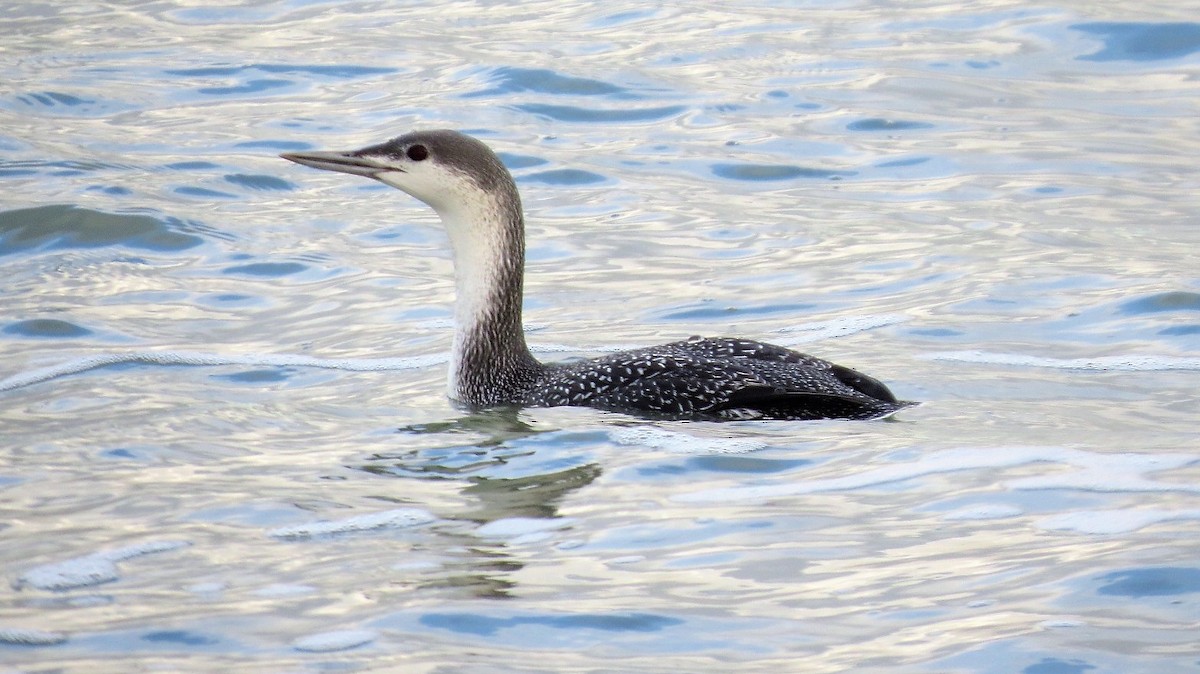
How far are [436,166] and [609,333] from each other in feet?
5.52

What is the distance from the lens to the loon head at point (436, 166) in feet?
23.3

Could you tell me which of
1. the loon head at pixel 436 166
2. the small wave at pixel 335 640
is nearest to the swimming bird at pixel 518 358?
the loon head at pixel 436 166

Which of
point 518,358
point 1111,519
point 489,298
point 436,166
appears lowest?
point 1111,519

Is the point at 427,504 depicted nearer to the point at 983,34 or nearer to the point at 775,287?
the point at 775,287

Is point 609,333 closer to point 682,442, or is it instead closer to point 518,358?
point 518,358

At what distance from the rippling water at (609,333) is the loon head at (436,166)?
0.90 meters

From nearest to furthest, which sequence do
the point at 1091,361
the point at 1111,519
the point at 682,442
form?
the point at 1111,519 → the point at 682,442 → the point at 1091,361

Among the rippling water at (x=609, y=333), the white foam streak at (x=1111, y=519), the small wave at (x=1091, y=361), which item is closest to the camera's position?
the rippling water at (x=609, y=333)

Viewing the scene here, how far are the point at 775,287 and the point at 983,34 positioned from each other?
5.43m

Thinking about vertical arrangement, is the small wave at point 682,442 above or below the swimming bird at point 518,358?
below

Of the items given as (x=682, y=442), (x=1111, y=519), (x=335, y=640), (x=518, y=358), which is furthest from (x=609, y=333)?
(x=335, y=640)

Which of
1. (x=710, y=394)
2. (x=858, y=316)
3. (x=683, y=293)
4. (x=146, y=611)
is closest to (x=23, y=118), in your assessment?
(x=683, y=293)

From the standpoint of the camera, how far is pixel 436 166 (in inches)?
281

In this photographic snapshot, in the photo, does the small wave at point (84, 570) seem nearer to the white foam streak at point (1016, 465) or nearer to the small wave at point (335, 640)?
the small wave at point (335, 640)
